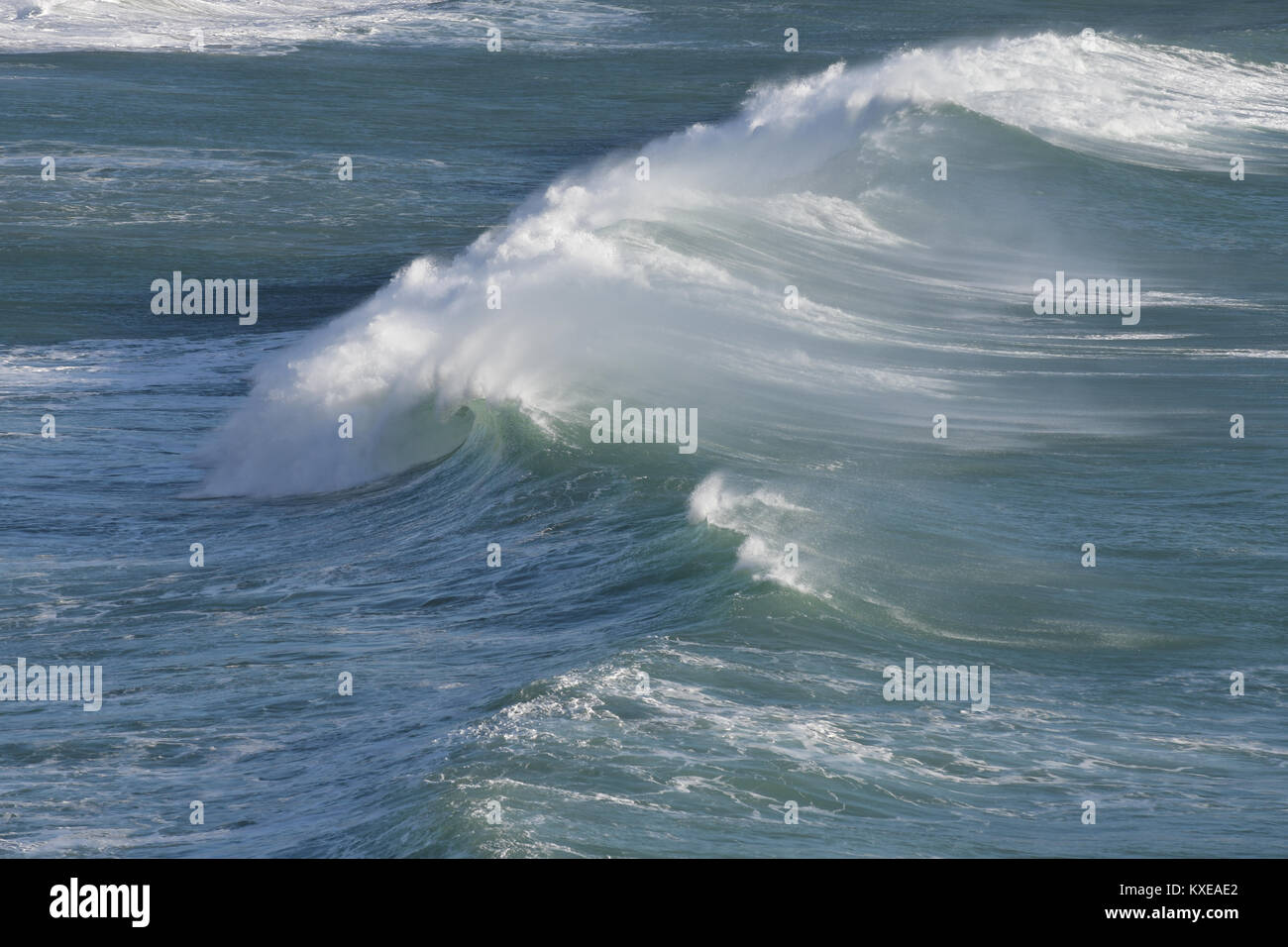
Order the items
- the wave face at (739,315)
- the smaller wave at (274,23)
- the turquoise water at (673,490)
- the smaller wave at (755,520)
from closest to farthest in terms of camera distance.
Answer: the turquoise water at (673,490)
the smaller wave at (755,520)
the wave face at (739,315)
the smaller wave at (274,23)

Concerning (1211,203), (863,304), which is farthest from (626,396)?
(1211,203)

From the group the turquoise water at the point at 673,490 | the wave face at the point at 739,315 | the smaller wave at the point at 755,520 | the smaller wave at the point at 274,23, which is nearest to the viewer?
the turquoise water at the point at 673,490

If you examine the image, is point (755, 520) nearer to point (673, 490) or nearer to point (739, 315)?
point (673, 490)

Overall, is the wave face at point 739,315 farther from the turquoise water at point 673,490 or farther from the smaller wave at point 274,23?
the smaller wave at point 274,23

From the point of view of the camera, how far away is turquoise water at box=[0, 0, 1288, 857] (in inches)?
372

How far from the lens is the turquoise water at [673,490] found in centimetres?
945

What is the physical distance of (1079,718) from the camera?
10.1 meters

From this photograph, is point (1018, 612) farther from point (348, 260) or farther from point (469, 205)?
point (469, 205)

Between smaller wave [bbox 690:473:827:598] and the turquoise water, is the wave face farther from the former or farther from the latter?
smaller wave [bbox 690:473:827:598]

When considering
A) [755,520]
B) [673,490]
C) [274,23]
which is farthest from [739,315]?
[274,23]

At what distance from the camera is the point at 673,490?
14336mm

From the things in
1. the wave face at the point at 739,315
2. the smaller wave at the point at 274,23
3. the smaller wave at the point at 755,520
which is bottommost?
the smaller wave at the point at 755,520

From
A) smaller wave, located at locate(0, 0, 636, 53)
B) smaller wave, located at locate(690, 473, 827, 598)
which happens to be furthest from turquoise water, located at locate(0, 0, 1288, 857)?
smaller wave, located at locate(0, 0, 636, 53)

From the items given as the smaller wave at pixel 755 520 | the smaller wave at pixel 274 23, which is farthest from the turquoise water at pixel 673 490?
the smaller wave at pixel 274 23
